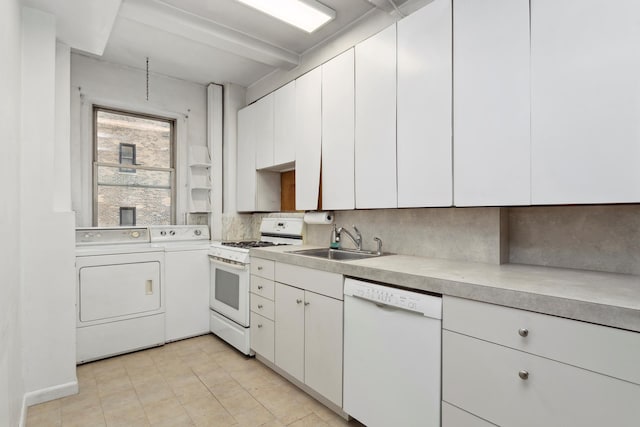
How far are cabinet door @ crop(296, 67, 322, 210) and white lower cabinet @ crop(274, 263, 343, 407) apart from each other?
0.70 metres

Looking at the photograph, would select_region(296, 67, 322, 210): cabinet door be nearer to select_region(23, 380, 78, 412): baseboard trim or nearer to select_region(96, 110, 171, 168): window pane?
select_region(96, 110, 171, 168): window pane

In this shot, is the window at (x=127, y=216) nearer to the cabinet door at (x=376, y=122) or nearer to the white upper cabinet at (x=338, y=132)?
the white upper cabinet at (x=338, y=132)

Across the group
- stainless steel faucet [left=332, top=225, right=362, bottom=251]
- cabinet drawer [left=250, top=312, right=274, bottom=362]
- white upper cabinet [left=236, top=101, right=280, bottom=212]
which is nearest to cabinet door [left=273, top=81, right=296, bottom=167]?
white upper cabinet [left=236, top=101, right=280, bottom=212]

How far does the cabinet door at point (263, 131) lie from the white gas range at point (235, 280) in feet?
2.18

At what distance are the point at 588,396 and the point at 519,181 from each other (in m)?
0.92

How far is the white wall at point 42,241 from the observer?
218cm

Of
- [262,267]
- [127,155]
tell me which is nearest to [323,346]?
[262,267]

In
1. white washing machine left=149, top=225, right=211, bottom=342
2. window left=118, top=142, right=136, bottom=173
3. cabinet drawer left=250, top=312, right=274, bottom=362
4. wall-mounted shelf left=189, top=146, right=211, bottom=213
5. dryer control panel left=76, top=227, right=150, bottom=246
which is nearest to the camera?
cabinet drawer left=250, top=312, right=274, bottom=362

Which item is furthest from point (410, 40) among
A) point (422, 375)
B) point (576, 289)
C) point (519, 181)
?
point (422, 375)

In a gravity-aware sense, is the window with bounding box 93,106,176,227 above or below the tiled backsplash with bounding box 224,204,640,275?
above

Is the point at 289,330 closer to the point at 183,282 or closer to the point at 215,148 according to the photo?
the point at 183,282

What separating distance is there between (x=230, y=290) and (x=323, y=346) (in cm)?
133

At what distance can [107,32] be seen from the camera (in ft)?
8.33

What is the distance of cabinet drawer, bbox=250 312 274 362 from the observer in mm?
2594
